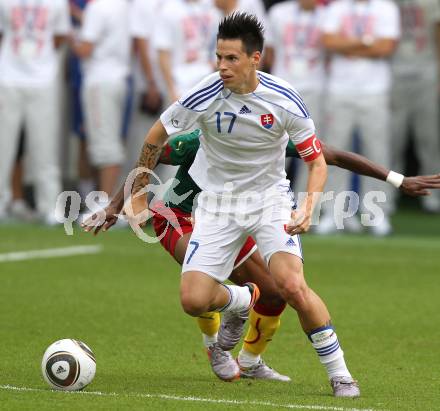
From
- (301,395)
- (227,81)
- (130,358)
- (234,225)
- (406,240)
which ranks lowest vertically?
(406,240)

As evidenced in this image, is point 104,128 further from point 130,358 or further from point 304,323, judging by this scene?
point 304,323

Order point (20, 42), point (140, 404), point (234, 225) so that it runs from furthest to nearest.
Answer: point (20, 42)
point (234, 225)
point (140, 404)

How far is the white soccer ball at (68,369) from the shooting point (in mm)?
7738

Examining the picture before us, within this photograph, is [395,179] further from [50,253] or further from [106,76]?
[106,76]

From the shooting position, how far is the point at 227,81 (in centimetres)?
798

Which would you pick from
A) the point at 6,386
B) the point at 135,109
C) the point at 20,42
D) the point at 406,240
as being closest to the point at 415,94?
the point at 406,240

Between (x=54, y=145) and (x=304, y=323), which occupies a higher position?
(x=304, y=323)

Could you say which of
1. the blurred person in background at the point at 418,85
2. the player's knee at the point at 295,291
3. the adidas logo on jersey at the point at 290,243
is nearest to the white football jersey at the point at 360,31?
the blurred person in background at the point at 418,85

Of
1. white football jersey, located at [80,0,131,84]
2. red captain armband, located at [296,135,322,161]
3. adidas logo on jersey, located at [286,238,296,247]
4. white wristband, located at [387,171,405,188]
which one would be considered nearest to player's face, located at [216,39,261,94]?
red captain armband, located at [296,135,322,161]

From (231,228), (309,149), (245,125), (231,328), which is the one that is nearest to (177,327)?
(231,328)

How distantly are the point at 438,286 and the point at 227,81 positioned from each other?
5.72m

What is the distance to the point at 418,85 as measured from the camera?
1880 centimetres

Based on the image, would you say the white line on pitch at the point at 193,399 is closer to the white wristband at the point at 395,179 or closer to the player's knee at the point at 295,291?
the player's knee at the point at 295,291

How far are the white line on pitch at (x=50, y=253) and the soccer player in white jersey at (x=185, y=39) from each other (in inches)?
93.4
